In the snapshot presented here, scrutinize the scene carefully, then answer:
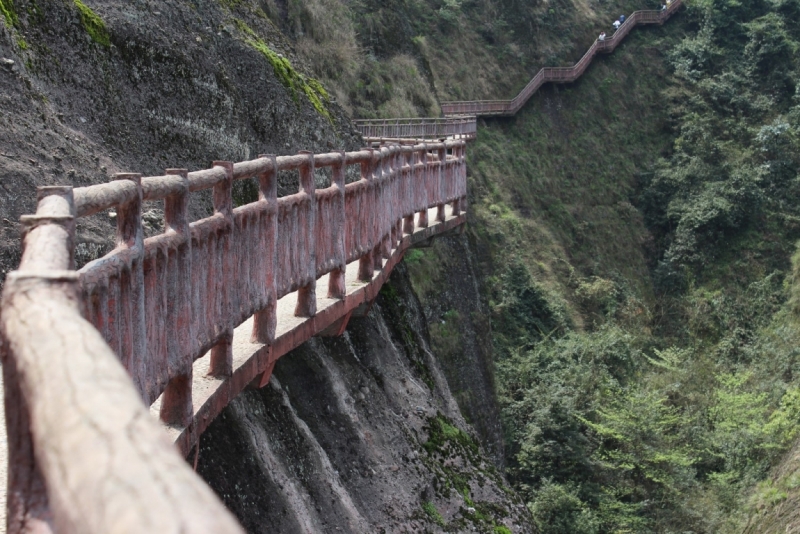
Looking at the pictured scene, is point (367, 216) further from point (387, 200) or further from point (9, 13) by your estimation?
point (9, 13)

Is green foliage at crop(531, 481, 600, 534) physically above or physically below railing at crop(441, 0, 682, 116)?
below

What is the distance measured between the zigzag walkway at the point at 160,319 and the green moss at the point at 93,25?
2.93m

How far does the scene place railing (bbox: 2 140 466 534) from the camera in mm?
1404

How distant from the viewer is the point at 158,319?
163 inches

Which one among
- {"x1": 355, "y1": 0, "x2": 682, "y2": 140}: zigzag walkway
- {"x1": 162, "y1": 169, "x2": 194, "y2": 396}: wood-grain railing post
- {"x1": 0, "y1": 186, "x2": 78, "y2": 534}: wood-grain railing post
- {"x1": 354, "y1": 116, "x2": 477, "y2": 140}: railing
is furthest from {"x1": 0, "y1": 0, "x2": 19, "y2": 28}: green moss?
{"x1": 355, "y1": 0, "x2": 682, "y2": 140}: zigzag walkway

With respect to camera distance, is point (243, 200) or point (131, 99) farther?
point (243, 200)

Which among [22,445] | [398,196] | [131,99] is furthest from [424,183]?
[22,445]

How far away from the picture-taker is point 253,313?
5.75m

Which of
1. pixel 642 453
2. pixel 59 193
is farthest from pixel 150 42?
pixel 642 453

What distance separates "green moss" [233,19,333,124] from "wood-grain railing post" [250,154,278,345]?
7422 mm

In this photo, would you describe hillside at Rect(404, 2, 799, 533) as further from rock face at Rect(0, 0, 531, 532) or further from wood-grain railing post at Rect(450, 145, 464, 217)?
rock face at Rect(0, 0, 531, 532)

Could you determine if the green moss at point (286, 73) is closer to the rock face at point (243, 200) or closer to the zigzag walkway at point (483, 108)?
the rock face at point (243, 200)

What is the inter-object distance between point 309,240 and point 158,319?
2.71m

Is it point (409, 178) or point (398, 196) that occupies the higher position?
point (409, 178)
